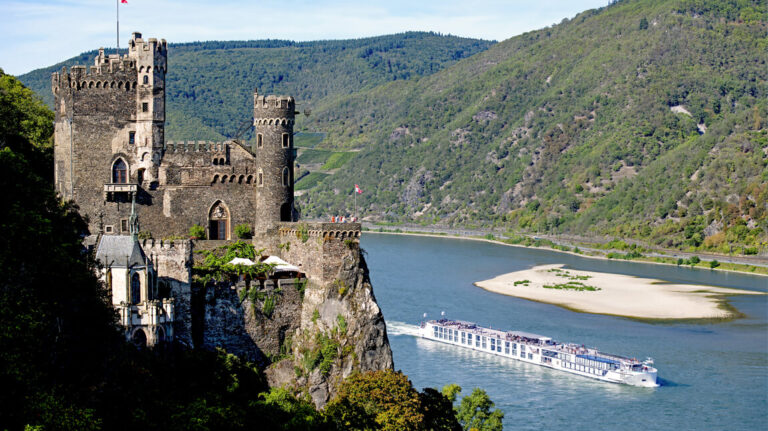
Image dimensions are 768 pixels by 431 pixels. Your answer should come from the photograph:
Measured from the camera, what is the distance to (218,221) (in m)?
47.2

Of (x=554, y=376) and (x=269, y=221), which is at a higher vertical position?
(x=269, y=221)

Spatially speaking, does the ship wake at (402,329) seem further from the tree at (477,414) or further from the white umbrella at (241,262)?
the white umbrella at (241,262)

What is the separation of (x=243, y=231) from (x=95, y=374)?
15.8m

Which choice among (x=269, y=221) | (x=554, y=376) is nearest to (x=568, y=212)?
(x=554, y=376)

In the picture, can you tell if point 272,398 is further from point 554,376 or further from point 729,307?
point 729,307

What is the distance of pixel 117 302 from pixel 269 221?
12.4 meters

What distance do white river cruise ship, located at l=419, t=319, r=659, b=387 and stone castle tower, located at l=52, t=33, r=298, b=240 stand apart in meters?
24.8

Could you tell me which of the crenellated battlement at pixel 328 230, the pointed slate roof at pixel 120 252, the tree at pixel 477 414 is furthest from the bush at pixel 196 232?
the tree at pixel 477 414

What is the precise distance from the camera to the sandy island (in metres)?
84.8

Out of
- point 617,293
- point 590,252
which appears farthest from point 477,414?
point 590,252

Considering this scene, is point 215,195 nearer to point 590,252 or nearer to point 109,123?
point 109,123

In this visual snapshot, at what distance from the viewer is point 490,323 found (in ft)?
255

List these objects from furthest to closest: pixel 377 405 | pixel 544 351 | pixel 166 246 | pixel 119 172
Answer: pixel 544 351
pixel 119 172
pixel 166 246
pixel 377 405

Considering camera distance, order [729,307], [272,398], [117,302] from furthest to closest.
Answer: [729,307] < [272,398] < [117,302]
